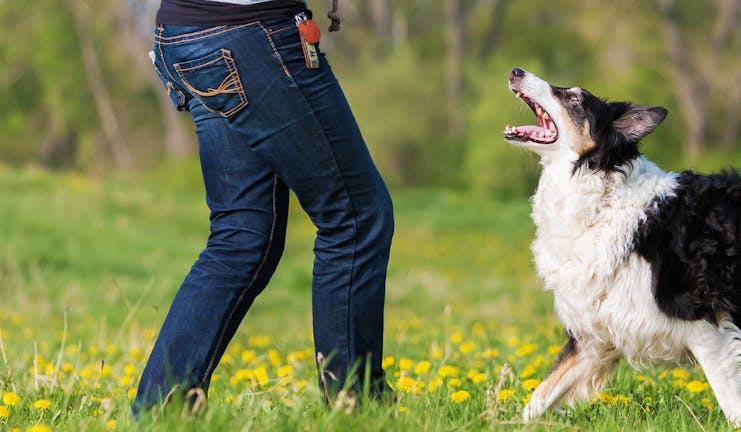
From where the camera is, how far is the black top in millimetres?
2555

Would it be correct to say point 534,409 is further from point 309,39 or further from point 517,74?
point 309,39

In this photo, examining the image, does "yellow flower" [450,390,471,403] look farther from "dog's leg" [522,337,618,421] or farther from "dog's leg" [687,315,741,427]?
"dog's leg" [687,315,741,427]

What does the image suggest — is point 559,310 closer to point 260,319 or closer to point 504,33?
point 260,319

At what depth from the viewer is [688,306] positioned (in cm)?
315

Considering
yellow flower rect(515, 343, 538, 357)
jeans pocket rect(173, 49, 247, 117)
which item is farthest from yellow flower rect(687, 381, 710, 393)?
jeans pocket rect(173, 49, 247, 117)

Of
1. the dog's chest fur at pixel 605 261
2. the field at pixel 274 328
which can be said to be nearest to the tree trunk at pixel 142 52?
the field at pixel 274 328

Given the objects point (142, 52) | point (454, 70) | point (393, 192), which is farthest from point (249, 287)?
point (454, 70)

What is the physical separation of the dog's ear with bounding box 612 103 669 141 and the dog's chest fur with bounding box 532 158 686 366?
12 centimetres

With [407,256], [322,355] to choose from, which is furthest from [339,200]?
[407,256]

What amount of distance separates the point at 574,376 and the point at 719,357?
53 cm

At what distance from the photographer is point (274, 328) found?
7957 mm

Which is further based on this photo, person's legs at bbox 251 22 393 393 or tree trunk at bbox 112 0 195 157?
tree trunk at bbox 112 0 195 157

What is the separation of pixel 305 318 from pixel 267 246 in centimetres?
656

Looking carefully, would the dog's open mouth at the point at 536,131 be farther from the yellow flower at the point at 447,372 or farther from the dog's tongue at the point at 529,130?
the yellow flower at the point at 447,372
